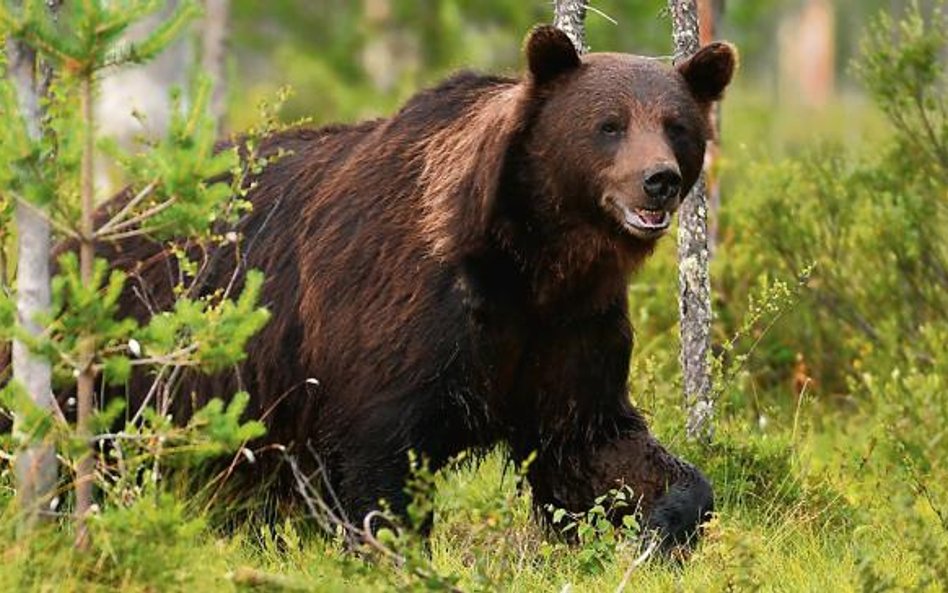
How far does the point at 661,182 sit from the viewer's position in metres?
6.11

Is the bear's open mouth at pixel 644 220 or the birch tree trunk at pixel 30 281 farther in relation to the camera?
the bear's open mouth at pixel 644 220

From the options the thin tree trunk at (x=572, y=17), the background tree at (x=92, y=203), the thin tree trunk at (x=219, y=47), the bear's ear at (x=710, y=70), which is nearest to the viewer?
the background tree at (x=92, y=203)

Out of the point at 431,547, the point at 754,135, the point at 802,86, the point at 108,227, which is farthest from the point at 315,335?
the point at 802,86

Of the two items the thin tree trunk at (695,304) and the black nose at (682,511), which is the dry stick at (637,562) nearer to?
the black nose at (682,511)

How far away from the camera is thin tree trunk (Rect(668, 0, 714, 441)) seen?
7.80 m

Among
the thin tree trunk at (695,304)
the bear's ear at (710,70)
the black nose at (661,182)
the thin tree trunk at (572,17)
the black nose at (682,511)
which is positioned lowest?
the black nose at (682,511)

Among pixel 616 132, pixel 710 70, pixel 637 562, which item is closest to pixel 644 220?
pixel 616 132

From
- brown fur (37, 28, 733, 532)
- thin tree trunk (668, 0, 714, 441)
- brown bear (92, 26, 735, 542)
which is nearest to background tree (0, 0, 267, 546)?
brown fur (37, 28, 733, 532)

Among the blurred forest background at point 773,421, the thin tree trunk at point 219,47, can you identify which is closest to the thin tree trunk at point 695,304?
the blurred forest background at point 773,421

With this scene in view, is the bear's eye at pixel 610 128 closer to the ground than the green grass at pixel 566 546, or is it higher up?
higher up

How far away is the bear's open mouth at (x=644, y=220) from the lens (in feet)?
20.1

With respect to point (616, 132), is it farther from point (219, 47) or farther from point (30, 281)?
point (219, 47)

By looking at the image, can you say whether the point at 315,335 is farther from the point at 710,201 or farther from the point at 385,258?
the point at 710,201

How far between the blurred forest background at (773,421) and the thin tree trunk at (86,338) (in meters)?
0.11
